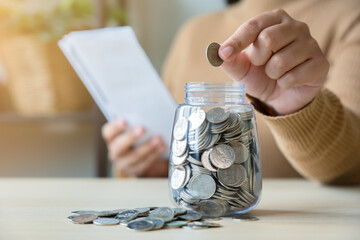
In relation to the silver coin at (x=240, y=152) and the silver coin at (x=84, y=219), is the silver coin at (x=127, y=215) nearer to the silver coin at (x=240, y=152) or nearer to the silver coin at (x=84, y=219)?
the silver coin at (x=84, y=219)

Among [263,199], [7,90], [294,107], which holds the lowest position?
[263,199]

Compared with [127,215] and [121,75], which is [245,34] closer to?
[127,215]

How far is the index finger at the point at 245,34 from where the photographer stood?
56 cm

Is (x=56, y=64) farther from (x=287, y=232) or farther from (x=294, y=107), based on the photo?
(x=287, y=232)

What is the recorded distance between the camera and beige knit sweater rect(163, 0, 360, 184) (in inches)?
31.3

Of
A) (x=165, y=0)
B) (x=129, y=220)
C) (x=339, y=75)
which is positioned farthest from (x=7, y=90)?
(x=129, y=220)

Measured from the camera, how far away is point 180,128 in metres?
0.56

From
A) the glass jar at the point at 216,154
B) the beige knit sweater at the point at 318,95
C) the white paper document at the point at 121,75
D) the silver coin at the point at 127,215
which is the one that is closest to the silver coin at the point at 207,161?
the glass jar at the point at 216,154

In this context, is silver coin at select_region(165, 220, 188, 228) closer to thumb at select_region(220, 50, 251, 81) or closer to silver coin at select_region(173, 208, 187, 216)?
silver coin at select_region(173, 208, 187, 216)

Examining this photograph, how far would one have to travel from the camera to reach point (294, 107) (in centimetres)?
73

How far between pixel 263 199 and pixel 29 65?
3.73ft

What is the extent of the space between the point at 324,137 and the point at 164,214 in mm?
424

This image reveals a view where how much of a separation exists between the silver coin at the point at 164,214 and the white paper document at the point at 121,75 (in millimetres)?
523

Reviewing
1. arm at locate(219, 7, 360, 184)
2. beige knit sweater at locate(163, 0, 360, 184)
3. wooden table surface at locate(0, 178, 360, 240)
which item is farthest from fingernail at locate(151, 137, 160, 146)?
arm at locate(219, 7, 360, 184)
